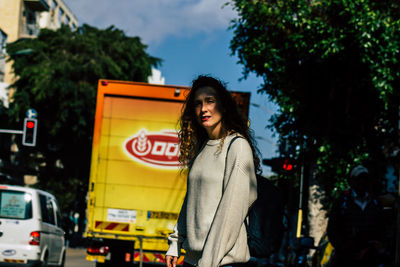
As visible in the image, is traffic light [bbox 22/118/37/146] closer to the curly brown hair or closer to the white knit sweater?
the curly brown hair

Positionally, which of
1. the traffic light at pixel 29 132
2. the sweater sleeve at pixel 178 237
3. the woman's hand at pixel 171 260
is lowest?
the woman's hand at pixel 171 260

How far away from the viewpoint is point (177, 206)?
10992 mm

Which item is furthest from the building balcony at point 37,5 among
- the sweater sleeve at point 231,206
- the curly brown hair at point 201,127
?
the sweater sleeve at point 231,206

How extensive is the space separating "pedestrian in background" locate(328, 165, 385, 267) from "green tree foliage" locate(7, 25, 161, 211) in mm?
28566

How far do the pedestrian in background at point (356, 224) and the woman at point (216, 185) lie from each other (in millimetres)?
2925

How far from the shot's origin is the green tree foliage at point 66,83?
34.6 metres

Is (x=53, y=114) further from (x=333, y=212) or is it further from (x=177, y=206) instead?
(x=333, y=212)

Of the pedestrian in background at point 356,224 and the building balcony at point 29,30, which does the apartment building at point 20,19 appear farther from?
the pedestrian in background at point 356,224

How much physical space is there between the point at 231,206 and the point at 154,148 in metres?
8.01

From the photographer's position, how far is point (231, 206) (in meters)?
3.18

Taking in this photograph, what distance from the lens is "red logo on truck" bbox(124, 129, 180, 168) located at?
1107cm

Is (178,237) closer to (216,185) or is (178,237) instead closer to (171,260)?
(171,260)

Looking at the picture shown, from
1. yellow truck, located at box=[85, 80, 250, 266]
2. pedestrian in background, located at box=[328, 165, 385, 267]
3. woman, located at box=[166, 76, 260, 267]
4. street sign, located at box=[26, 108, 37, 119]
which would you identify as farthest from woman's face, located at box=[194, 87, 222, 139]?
street sign, located at box=[26, 108, 37, 119]

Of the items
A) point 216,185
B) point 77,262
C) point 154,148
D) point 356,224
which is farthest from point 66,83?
point 216,185
